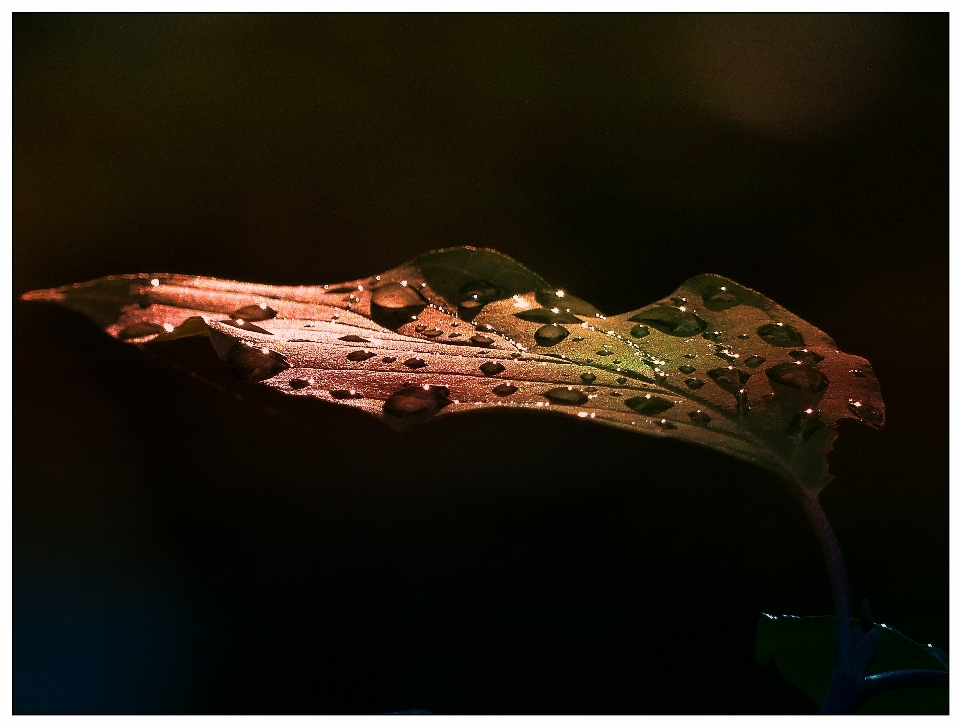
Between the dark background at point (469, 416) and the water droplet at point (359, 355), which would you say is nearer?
the water droplet at point (359, 355)

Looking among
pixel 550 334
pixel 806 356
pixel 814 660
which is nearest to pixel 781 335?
pixel 806 356

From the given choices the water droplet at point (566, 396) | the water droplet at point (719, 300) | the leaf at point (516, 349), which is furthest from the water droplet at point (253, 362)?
the water droplet at point (719, 300)

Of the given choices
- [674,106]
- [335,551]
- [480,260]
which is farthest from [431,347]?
[674,106]

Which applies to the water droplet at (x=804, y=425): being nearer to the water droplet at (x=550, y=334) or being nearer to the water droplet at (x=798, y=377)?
the water droplet at (x=798, y=377)

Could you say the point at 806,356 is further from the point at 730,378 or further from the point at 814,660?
→ the point at 814,660

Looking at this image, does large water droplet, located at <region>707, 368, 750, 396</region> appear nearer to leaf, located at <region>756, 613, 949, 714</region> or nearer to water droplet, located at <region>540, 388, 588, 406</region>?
water droplet, located at <region>540, 388, 588, 406</region>

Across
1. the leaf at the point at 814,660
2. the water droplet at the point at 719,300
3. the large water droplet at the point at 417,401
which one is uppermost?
the water droplet at the point at 719,300

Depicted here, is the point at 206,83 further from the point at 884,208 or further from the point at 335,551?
the point at 884,208
